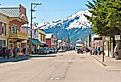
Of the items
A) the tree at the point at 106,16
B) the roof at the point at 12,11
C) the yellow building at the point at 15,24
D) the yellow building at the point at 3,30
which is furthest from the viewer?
the roof at the point at 12,11

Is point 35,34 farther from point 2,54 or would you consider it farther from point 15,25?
point 2,54

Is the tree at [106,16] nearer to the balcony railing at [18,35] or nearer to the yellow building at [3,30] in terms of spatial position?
the yellow building at [3,30]

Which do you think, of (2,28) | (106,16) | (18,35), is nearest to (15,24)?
(18,35)

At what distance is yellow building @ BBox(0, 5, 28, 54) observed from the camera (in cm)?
7788

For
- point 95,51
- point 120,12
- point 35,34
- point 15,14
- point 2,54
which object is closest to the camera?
point 120,12

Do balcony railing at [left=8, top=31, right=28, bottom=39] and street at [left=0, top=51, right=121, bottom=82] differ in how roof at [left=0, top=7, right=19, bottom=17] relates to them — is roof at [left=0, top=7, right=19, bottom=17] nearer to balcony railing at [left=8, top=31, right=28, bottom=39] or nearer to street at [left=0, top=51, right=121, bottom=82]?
balcony railing at [left=8, top=31, right=28, bottom=39]

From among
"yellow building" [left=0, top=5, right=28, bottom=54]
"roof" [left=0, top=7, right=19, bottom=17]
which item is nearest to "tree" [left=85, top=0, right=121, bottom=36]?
"yellow building" [left=0, top=5, right=28, bottom=54]

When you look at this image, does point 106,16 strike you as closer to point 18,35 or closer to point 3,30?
point 3,30

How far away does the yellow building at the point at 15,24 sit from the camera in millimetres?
77875

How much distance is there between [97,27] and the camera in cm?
5069

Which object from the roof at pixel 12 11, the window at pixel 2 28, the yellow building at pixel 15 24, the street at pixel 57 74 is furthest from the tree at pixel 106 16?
the roof at pixel 12 11

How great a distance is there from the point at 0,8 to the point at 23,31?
23.5 ft

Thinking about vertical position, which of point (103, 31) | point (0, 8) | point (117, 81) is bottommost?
point (117, 81)

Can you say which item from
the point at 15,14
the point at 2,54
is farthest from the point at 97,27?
the point at 15,14
